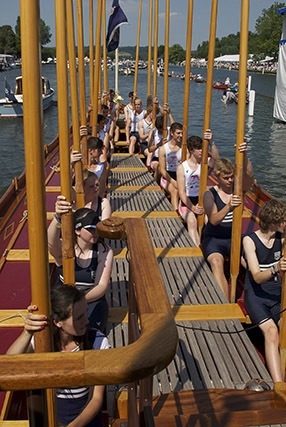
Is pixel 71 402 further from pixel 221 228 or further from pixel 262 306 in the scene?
pixel 221 228

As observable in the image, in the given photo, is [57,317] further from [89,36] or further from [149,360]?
[89,36]

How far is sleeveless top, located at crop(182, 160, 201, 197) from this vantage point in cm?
586

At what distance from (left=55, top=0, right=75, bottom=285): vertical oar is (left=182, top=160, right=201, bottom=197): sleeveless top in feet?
10.1

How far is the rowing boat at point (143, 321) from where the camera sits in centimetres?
A: 100

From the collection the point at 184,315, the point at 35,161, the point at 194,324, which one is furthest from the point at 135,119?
the point at 35,161

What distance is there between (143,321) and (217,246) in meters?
3.53

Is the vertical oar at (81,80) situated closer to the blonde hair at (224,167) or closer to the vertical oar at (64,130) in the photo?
the blonde hair at (224,167)

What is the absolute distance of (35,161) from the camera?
3.81ft

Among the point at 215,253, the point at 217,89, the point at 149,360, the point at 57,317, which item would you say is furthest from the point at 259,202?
the point at 217,89

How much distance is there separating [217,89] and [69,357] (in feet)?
185

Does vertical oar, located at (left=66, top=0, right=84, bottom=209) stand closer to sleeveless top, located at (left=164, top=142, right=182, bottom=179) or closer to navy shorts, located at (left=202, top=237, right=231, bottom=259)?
navy shorts, located at (left=202, top=237, right=231, bottom=259)

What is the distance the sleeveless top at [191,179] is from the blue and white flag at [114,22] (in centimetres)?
814

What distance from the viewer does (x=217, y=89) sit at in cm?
5478

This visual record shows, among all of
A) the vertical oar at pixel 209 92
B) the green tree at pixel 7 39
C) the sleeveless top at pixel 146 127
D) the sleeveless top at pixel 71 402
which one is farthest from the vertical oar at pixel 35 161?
the green tree at pixel 7 39
